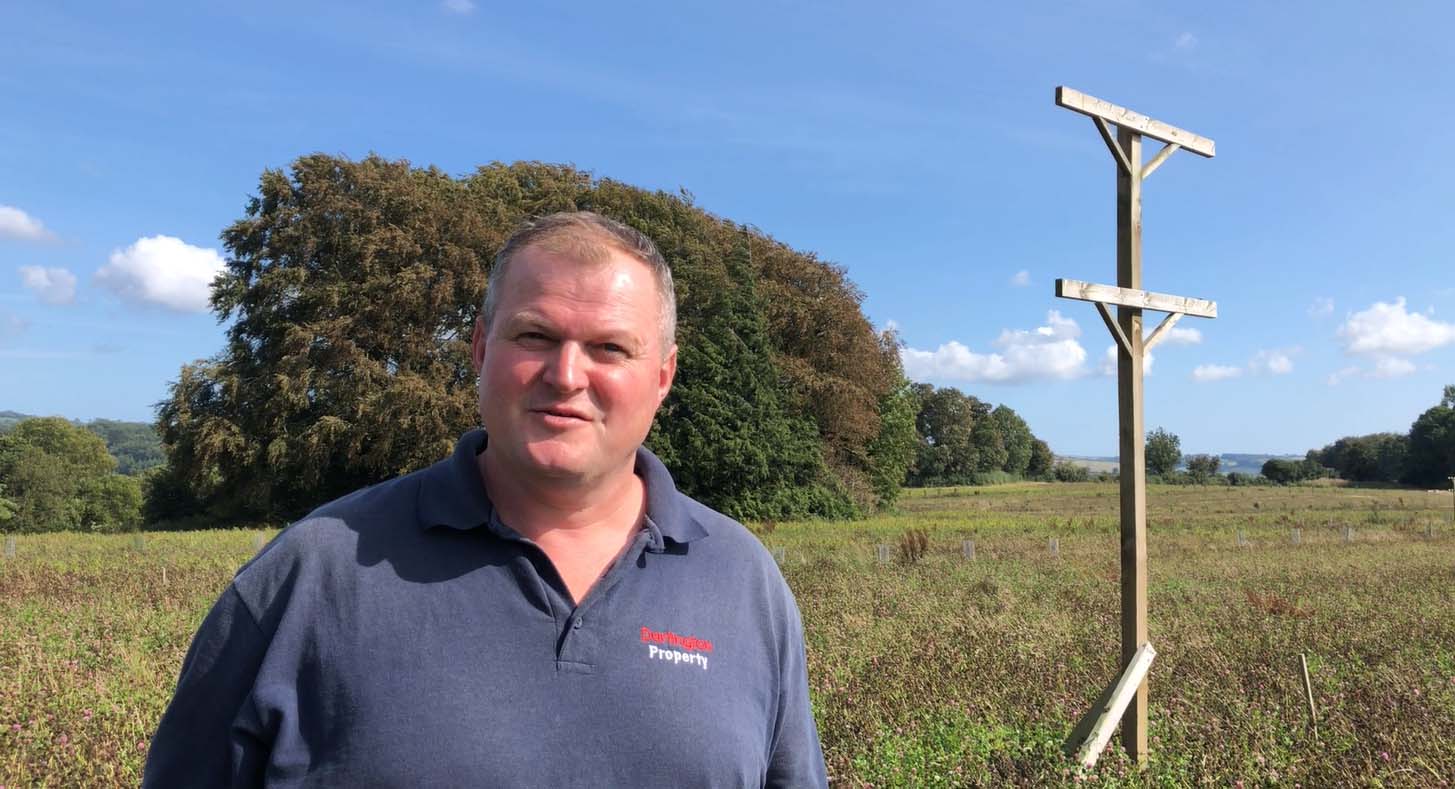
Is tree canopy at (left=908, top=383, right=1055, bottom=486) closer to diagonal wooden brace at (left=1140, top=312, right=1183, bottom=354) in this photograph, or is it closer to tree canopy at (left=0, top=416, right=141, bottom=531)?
tree canopy at (left=0, top=416, right=141, bottom=531)

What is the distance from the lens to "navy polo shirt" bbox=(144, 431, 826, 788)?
1.66 metres

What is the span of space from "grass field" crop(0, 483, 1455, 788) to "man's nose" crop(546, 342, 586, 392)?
4146mm

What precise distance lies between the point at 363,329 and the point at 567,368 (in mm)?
29526

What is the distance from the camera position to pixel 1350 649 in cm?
893

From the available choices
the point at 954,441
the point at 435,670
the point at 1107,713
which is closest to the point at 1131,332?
the point at 1107,713

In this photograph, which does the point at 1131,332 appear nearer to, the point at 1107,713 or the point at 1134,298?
the point at 1134,298

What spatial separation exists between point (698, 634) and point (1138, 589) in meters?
4.72

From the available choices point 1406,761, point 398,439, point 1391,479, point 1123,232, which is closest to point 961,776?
point 1406,761

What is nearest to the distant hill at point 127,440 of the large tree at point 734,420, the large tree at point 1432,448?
the large tree at point 734,420

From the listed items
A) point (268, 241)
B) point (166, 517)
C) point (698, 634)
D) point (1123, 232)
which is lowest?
point (166, 517)

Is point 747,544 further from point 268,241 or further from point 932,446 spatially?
point 932,446

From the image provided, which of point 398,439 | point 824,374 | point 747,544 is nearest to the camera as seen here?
point 747,544

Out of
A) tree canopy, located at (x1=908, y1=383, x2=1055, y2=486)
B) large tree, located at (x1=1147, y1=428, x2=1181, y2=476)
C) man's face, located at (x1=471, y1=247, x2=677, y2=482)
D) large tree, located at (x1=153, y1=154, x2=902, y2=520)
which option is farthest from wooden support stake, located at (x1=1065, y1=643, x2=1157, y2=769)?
large tree, located at (x1=1147, y1=428, x2=1181, y2=476)

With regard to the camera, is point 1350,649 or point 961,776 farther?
point 1350,649
